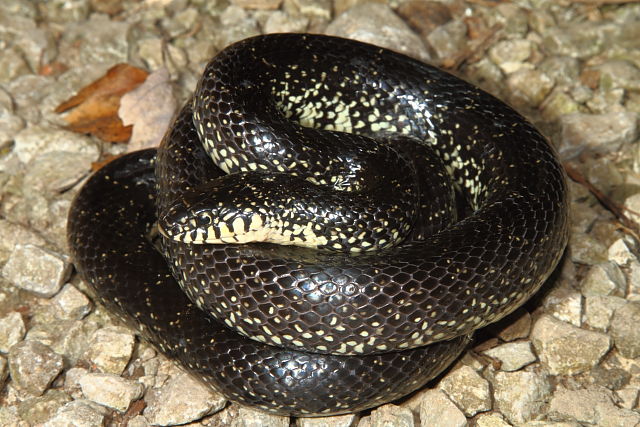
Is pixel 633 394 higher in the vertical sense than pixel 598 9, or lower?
lower

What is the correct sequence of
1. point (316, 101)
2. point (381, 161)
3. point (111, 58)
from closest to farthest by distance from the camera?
point (381, 161), point (316, 101), point (111, 58)

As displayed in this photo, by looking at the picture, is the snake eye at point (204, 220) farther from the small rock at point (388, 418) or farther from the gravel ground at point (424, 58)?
the small rock at point (388, 418)

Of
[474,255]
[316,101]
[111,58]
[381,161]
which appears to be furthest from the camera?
[111,58]

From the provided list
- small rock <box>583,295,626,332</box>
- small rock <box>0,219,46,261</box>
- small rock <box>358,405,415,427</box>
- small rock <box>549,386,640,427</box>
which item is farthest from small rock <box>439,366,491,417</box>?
small rock <box>0,219,46,261</box>

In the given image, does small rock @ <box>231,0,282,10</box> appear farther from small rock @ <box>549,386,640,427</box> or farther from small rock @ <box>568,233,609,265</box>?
small rock @ <box>549,386,640,427</box>

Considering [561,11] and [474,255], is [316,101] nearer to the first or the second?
[474,255]

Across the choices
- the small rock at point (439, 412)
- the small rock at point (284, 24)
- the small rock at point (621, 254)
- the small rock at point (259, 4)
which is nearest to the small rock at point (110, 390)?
the small rock at point (439, 412)

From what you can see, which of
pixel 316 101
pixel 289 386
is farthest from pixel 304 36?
pixel 289 386
